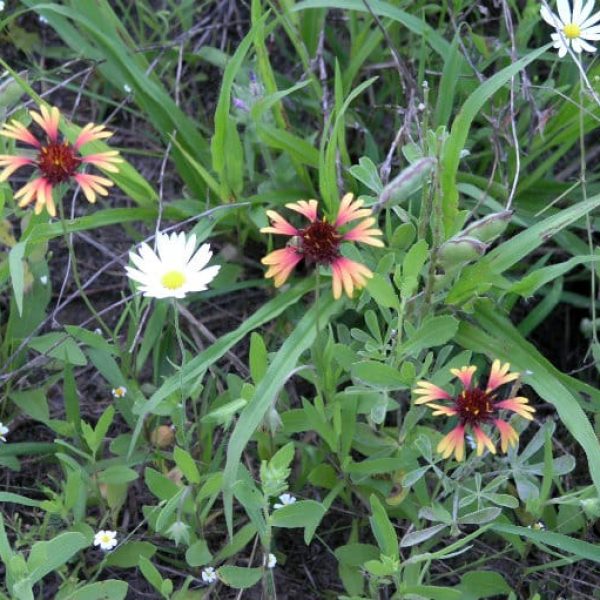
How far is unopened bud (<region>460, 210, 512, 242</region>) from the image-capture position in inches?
62.8

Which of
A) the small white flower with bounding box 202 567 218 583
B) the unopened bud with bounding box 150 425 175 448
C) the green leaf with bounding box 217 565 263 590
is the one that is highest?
the unopened bud with bounding box 150 425 175 448

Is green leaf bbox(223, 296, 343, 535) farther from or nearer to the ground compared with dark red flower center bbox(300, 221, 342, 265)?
nearer to the ground

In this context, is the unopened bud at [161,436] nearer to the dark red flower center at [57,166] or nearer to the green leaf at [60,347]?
the green leaf at [60,347]

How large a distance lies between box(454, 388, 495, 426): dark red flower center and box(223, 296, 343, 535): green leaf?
0.27 m

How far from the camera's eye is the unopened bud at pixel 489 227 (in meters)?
1.60

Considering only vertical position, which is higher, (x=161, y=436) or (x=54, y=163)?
(x=54, y=163)

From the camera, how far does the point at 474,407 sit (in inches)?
59.4

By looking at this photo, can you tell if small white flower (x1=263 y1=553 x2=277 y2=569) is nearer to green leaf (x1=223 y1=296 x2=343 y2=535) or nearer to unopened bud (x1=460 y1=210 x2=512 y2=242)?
green leaf (x1=223 y1=296 x2=343 y2=535)

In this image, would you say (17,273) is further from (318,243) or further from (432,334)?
(432,334)

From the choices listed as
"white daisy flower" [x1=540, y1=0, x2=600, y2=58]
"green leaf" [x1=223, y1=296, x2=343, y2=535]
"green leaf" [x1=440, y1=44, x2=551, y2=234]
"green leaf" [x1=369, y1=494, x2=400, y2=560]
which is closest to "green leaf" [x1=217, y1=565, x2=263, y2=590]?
"green leaf" [x1=223, y1=296, x2=343, y2=535]

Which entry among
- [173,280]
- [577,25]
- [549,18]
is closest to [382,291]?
[173,280]

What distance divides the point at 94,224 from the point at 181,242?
0.35 metres

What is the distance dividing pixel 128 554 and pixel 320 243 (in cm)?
68

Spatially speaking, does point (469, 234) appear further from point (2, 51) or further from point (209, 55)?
point (2, 51)
